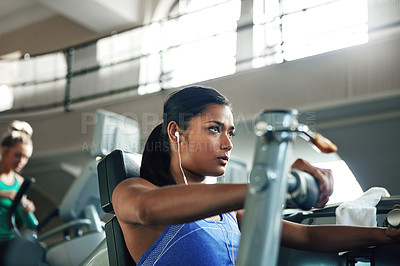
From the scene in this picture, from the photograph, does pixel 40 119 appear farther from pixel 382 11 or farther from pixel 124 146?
pixel 382 11

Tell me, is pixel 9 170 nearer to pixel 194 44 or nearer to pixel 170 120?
pixel 170 120

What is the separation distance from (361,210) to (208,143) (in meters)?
0.44

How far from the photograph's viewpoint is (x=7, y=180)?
3186 millimetres

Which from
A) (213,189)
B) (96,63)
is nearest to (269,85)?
(96,63)

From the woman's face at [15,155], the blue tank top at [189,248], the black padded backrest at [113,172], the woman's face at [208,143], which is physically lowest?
the blue tank top at [189,248]

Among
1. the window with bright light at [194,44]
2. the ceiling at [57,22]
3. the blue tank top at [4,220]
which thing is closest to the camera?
the blue tank top at [4,220]

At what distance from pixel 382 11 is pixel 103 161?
3.31 meters

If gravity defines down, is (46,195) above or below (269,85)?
below

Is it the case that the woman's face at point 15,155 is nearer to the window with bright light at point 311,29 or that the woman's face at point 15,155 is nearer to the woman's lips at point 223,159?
the woman's lips at point 223,159

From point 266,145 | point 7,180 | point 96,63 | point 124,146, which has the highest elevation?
point 96,63

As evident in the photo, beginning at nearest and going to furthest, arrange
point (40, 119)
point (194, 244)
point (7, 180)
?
point (194, 244) < point (7, 180) < point (40, 119)

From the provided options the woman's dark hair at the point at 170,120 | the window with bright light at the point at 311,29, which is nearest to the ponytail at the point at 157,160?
the woman's dark hair at the point at 170,120

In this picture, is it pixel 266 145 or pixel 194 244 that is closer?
pixel 266 145

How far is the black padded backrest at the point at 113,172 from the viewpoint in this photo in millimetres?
1311
